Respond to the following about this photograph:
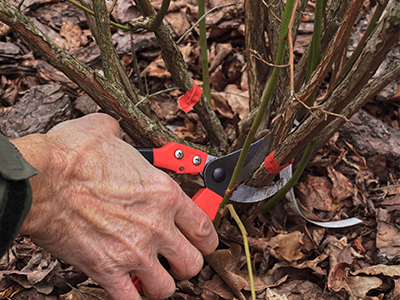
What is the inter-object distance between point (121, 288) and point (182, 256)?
0.23 m

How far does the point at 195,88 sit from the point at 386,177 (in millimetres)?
Answer: 1235

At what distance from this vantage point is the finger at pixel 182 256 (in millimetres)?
1138

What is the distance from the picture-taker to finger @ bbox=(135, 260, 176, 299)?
1.10m

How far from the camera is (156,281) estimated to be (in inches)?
43.9

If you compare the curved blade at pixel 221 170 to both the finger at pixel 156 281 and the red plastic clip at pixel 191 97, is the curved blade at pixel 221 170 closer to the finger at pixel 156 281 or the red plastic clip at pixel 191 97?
the red plastic clip at pixel 191 97

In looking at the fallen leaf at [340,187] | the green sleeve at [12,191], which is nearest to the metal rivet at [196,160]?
the green sleeve at [12,191]

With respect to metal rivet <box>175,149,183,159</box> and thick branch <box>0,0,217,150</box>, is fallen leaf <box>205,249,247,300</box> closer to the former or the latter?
metal rivet <box>175,149,183,159</box>

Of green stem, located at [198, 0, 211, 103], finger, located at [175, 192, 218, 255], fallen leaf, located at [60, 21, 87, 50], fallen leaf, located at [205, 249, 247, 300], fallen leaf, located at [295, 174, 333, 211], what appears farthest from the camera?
fallen leaf, located at [60, 21, 87, 50]

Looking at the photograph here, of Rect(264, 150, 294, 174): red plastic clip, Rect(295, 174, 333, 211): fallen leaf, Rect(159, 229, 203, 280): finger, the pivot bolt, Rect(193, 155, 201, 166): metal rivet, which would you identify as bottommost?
Rect(159, 229, 203, 280): finger

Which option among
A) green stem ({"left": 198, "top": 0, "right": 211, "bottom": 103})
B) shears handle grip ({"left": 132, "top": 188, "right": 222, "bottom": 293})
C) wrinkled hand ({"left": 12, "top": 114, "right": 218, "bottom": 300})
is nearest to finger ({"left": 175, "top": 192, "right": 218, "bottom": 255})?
wrinkled hand ({"left": 12, "top": 114, "right": 218, "bottom": 300})

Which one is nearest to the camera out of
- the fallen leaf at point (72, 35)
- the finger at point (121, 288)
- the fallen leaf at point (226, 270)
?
the finger at point (121, 288)

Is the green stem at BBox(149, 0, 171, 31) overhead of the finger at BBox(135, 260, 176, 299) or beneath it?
overhead

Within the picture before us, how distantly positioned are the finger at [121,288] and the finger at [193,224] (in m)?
0.26

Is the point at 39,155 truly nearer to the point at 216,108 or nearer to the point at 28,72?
the point at 216,108
